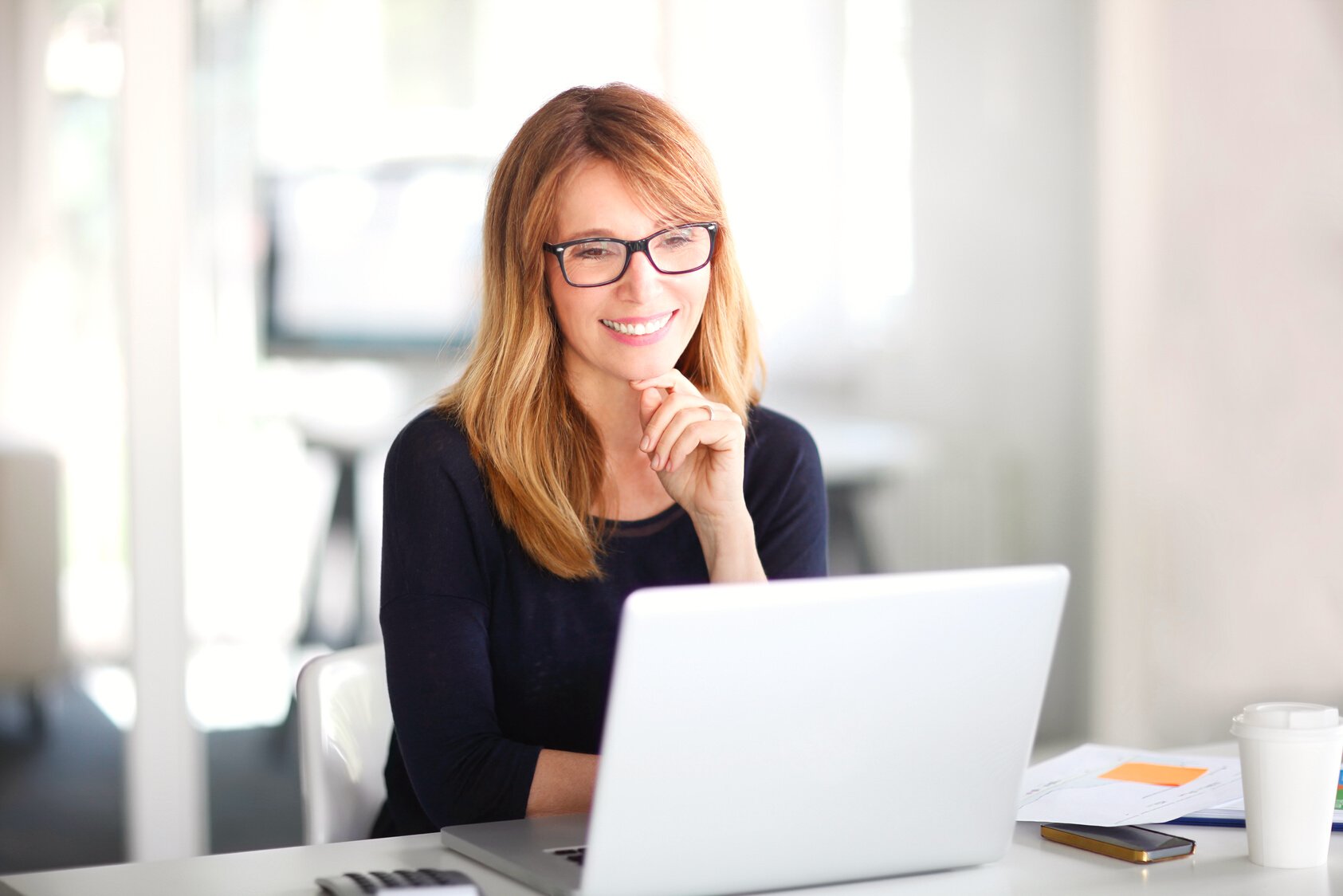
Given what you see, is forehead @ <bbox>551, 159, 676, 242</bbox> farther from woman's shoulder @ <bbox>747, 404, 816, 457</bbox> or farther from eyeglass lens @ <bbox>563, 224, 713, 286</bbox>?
woman's shoulder @ <bbox>747, 404, 816, 457</bbox>

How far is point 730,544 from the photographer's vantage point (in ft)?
5.15

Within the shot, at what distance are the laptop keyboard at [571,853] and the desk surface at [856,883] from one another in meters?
0.04

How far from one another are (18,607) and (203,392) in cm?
54

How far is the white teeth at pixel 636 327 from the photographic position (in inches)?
62.7

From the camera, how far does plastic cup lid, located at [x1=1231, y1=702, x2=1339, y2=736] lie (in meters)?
1.06

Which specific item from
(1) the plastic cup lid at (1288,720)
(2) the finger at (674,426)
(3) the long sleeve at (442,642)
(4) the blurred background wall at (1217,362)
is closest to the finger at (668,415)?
(2) the finger at (674,426)

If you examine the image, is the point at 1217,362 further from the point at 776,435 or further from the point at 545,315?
the point at 545,315

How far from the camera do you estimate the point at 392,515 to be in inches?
61.7

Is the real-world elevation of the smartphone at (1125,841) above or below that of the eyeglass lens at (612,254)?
below

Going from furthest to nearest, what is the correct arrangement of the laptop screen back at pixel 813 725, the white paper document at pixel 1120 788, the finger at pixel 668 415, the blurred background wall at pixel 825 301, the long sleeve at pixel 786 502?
1. the blurred background wall at pixel 825 301
2. the long sleeve at pixel 786 502
3. the finger at pixel 668 415
4. the white paper document at pixel 1120 788
5. the laptop screen back at pixel 813 725

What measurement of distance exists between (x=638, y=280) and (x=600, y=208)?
90 mm

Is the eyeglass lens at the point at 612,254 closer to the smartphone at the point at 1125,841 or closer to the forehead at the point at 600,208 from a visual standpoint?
the forehead at the point at 600,208

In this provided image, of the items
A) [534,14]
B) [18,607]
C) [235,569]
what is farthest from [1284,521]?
[18,607]

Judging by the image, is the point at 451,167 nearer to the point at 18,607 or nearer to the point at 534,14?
the point at 534,14
